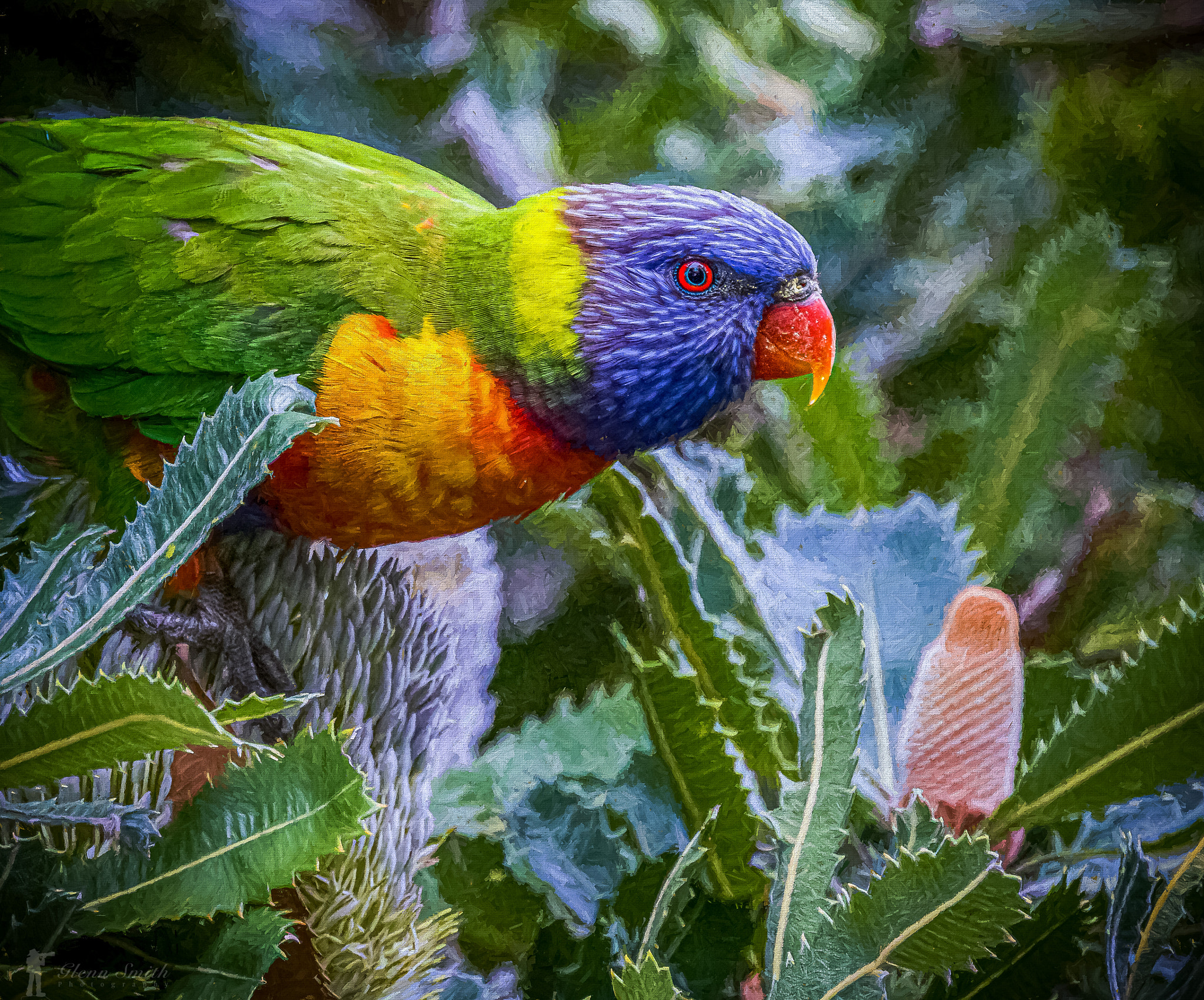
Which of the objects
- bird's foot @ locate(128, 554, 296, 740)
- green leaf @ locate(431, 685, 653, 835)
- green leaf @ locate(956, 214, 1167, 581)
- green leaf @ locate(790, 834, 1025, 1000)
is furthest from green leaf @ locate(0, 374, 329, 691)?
green leaf @ locate(956, 214, 1167, 581)

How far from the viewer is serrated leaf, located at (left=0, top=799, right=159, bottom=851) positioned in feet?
1.58

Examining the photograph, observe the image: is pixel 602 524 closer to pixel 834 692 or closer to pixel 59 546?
pixel 834 692

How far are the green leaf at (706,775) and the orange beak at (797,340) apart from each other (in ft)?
1.02

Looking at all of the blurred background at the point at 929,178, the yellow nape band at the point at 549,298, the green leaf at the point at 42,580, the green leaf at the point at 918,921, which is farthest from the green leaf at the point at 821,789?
the green leaf at the point at 42,580

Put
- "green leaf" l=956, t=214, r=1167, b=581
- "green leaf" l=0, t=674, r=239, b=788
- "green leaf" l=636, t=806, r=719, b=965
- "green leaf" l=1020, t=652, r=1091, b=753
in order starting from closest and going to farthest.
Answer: "green leaf" l=0, t=674, r=239, b=788, "green leaf" l=636, t=806, r=719, b=965, "green leaf" l=1020, t=652, r=1091, b=753, "green leaf" l=956, t=214, r=1167, b=581

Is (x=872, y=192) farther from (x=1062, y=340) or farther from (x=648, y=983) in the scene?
(x=648, y=983)

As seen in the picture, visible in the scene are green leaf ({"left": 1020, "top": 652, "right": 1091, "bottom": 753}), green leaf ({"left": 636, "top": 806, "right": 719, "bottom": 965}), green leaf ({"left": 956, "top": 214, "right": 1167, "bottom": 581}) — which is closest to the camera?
green leaf ({"left": 636, "top": 806, "right": 719, "bottom": 965})

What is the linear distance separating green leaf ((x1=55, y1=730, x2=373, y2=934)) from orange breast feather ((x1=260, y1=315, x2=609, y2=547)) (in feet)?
0.84

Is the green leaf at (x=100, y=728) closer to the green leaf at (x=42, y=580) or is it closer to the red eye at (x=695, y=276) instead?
the green leaf at (x=42, y=580)

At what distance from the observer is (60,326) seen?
2.22 feet

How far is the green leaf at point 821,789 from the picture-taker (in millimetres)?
504

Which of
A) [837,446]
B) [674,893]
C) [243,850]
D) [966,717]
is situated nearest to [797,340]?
[837,446]

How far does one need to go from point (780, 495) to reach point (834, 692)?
29 cm

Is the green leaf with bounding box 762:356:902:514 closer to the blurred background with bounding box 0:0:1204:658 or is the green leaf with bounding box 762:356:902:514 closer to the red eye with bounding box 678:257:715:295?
the blurred background with bounding box 0:0:1204:658
